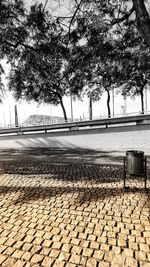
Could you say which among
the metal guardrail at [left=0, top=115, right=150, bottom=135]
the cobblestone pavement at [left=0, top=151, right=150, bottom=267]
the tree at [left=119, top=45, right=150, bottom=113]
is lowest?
the cobblestone pavement at [left=0, top=151, right=150, bottom=267]

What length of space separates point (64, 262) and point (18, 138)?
51.7 feet

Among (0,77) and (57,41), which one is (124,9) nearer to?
(57,41)

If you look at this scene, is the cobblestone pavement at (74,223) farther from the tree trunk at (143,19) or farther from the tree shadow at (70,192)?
the tree trunk at (143,19)

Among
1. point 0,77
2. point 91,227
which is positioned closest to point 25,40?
point 0,77

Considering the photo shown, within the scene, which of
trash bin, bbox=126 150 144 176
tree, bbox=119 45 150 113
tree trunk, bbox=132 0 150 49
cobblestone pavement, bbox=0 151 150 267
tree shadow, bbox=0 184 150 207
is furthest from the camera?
tree, bbox=119 45 150 113

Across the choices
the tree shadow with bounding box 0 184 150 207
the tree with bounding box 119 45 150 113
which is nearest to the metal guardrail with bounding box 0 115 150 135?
the tree with bounding box 119 45 150 113

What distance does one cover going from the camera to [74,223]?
3.97 meters

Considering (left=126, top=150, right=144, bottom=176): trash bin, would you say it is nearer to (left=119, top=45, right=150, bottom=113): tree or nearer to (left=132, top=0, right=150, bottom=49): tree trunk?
(left=132, top=0, right=150, bottom=49): tree trunk

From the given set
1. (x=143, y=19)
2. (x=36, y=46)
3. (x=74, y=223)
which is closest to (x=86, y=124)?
(x=36, y=46)

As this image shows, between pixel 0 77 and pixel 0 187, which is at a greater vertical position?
pixel 0 77

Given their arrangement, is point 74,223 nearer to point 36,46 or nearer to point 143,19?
point 143,19

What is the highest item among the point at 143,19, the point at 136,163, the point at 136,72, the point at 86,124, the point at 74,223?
the point at 136,72

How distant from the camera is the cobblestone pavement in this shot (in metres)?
3.00

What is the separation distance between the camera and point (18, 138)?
1781 centimetres
